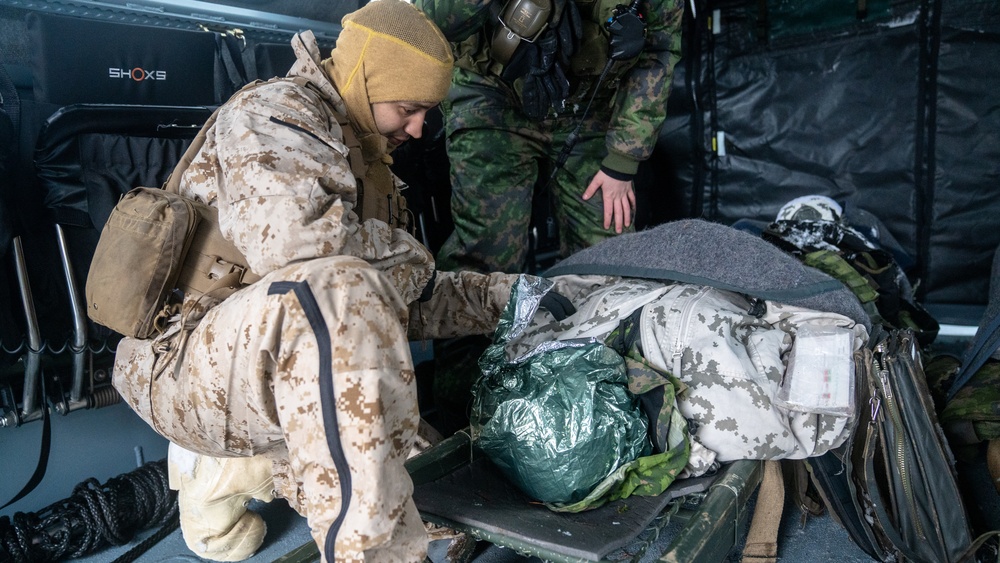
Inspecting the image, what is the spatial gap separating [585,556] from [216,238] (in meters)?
0.99

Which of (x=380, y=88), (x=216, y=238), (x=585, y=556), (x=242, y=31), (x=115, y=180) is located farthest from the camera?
(x=242, y=31)

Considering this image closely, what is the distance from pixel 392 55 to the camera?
63.8 inches

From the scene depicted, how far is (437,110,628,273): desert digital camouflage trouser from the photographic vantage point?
2414 millimetres

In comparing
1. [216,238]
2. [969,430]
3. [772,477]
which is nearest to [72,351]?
[216,238]

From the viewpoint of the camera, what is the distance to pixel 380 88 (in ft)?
5.45

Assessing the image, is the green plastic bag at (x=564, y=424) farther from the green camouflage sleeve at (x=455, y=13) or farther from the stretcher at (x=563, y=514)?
the green camouflage sleeve at (x=455, y=13)

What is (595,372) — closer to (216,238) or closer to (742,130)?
(216,238)

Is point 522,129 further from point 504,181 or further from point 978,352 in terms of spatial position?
point 978,352

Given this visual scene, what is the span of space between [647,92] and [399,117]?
101 centimetres

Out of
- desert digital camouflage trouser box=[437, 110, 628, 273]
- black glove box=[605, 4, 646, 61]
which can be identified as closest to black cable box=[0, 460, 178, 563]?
desert digital camouflage trouser box=[437, 110, 628, 273]

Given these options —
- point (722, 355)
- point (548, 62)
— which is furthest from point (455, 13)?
point (722, 355)

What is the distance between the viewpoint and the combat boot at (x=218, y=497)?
184cm

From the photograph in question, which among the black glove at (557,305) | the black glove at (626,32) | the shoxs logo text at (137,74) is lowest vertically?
the black glove at (557,305)

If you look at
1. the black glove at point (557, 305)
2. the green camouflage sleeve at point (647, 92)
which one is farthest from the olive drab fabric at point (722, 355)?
the green camouflage sleeve at point (647, 92)
